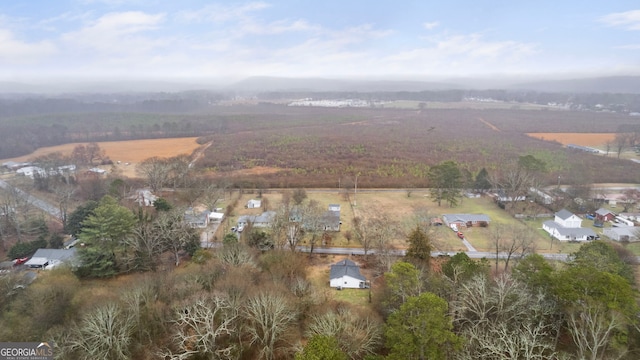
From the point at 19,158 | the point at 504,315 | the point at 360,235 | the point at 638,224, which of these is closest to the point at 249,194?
the point at 360,235

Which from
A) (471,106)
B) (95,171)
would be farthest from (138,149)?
(471,106)

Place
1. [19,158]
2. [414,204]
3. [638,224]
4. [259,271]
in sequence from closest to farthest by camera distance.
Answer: [259,271]
[638,224]
[414,204]
[19,158]

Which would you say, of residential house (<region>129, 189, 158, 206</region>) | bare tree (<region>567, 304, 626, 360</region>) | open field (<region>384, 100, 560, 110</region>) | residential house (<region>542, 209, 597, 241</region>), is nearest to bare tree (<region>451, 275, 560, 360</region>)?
bare tree (<region>567, 304, 626, 360</region>)

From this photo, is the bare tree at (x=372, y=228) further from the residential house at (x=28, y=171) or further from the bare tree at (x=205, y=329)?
the residential house at (x=28, y=171)

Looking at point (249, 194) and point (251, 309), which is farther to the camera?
point (249, 194)

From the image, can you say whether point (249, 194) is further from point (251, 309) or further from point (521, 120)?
point (521, 120)

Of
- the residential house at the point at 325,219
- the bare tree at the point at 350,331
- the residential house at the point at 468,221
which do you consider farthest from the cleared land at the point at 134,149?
the bare tree at the point at 350,331

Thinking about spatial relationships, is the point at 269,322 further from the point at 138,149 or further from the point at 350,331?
the point at 138,149
